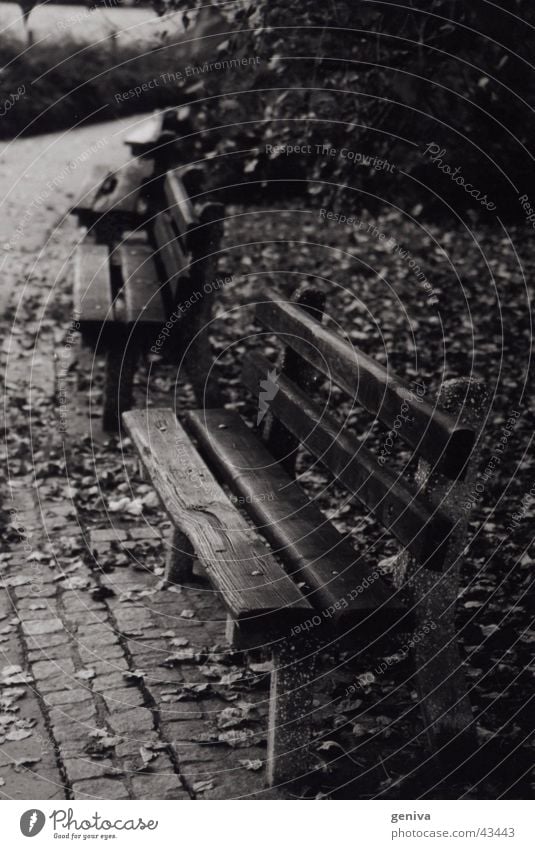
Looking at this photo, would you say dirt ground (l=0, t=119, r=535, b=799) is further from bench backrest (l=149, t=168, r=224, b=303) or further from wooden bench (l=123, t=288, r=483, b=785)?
bench backrest (l=149, t=168, r=224, b=303)

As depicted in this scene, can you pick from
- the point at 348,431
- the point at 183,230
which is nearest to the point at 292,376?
the point at 348,431

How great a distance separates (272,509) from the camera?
11.5 feet

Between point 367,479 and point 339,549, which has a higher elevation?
point 367,479

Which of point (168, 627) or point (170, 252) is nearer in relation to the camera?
point (168, 627)

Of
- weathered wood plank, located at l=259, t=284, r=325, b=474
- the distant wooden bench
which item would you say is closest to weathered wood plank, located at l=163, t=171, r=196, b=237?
the distant wooden bench

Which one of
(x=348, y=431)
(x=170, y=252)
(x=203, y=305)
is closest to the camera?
(x=348, y=431)

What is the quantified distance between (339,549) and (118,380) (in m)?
2.56

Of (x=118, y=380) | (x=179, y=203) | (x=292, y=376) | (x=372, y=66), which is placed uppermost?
(x=372, y=66)

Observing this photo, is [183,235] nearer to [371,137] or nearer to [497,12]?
[497,12]

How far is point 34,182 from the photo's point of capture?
41.6ft

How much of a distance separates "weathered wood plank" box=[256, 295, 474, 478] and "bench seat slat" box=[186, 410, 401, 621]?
0.44m

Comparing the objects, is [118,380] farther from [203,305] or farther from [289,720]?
[289,720]

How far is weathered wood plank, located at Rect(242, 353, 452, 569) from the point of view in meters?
2.84

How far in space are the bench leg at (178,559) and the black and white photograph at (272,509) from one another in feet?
0.04
